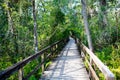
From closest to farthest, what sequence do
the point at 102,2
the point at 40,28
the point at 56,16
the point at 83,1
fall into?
the point at 83,1 → the point at 102,2 → the point at 40,28 → the point at 56,16

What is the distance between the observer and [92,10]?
21.7 metres

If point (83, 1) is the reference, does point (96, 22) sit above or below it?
below

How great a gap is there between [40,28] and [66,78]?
11876mm

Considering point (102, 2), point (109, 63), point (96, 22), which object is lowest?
point (109, 63)

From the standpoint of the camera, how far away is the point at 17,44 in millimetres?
15242

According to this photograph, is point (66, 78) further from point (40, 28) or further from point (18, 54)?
point (40, 28)

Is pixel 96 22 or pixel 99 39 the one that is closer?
pixel 99 39

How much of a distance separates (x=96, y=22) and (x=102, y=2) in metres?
1.67

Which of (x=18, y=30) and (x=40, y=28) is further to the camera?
(x=40, y=28)

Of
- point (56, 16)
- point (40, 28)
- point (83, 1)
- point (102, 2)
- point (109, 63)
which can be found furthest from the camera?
point (56, 16)

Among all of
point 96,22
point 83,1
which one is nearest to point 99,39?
point 96,22

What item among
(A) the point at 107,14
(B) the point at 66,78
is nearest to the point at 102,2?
(A) the point at 107,14

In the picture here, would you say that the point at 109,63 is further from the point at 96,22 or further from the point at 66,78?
the point at 96,22

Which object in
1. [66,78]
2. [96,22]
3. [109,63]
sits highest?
[96,22]
